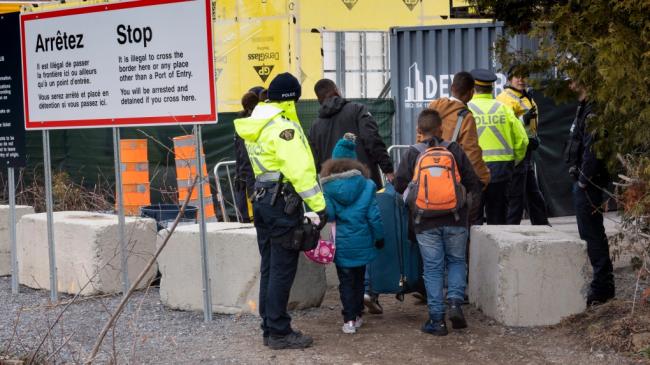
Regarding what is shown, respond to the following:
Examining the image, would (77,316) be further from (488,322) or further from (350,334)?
(488,322)

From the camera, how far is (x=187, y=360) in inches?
275

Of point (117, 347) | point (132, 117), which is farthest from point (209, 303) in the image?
point (132, 117)

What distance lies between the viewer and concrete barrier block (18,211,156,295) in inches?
371

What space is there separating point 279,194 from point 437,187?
1135 mm

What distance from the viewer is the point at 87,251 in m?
9.48

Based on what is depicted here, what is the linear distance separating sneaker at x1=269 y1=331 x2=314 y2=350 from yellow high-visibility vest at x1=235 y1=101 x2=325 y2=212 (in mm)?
930

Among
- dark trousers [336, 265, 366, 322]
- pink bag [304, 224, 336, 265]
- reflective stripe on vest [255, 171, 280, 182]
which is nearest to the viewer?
reflective stripe on vest [255, 171, 280, 182]

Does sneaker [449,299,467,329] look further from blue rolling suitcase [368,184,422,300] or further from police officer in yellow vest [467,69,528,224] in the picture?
police officer in yellow vest [467,69,528,224]

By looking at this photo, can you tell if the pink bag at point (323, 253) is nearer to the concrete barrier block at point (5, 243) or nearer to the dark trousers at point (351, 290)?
the dark trousers at point (351, 290)

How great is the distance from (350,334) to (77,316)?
2.53 meters

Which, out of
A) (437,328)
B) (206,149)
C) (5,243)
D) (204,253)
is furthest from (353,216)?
(206,149)

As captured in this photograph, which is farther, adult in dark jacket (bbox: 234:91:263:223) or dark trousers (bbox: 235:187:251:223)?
dark trousers (bbox: 235:187:251:223)

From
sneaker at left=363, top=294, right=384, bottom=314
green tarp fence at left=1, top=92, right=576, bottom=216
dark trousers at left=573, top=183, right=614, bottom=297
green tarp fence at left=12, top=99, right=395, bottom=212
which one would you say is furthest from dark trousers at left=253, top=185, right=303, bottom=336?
green tarp fence at left=12, top=99, right=395, bottom=212

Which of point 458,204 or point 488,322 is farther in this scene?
point 488,322
